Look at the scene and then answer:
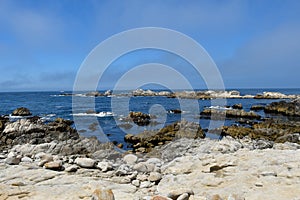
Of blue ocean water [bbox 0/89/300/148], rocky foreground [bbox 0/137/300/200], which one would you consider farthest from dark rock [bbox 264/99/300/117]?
rocky foreground [bbox 0/137/300/200]

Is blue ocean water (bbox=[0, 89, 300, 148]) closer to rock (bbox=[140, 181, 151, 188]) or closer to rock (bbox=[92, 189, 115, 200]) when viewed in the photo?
rock (bbox=[140, 181, 151, 188])

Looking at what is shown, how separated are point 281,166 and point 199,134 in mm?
13021

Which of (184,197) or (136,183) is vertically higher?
(184,197)

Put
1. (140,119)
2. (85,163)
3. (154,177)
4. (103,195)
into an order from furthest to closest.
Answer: (140,119) < (85,163) < (154,177) < (103,195)

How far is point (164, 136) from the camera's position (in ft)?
64.3

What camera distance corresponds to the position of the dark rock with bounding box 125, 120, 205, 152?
59.4ft

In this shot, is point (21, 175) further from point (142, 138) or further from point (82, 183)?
point (142, 138)

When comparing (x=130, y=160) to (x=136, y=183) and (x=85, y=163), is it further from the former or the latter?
(x=136, y=183)

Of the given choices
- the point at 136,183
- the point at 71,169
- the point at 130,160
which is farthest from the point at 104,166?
the point at 136,183

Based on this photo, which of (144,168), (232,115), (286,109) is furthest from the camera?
(286,109)

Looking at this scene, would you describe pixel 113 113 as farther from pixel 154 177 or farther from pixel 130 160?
pixel 154 177

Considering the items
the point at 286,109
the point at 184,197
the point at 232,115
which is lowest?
the point at 232,115

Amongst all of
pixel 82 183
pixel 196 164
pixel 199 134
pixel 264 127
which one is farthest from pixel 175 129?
pixel 82 183

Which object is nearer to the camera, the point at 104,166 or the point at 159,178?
the point at 159,178
